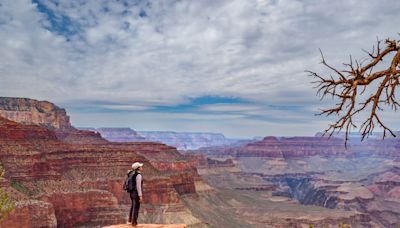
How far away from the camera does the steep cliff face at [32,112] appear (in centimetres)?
17135

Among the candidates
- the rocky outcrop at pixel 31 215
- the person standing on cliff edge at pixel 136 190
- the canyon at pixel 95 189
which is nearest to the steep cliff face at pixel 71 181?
the canyon at pixel 95 189

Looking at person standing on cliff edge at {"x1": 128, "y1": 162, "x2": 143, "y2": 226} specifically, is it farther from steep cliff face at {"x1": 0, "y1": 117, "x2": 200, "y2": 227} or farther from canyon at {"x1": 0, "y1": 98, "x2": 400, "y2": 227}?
steep cliff face at {"x1": 0, "y1": 117, "x2": 200, "y2": 227}

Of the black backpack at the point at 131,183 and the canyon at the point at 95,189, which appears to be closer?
the black backpack at the point at 131,183

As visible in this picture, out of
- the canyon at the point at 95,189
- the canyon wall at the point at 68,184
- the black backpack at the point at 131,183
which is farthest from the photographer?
the canyon at the point at 95,189

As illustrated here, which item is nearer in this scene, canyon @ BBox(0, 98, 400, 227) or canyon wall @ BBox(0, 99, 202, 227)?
canyon wall @ BBox(0, 99, 202, 227)

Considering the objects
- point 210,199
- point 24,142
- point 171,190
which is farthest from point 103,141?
point 24,142

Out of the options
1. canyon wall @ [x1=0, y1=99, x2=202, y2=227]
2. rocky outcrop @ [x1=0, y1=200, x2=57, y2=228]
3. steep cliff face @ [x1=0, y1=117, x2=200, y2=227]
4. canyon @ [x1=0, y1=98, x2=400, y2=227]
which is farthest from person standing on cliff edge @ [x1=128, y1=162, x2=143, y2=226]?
steep cliff face @ [x1=0, y1=117, x2=200, y2=227]

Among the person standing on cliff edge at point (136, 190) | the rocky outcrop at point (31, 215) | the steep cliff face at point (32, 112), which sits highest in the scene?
the steep cliff face at point (32, 112)

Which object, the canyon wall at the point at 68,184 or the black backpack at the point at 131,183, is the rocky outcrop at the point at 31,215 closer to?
the canyon wall at the point at 68,184

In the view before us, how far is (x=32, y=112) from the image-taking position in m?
183

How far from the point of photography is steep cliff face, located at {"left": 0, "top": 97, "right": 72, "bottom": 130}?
171 m

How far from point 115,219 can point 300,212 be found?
3954 inches

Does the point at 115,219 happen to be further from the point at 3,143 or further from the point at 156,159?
the point at 156,159

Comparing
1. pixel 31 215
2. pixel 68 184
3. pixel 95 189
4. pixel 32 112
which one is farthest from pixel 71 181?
pixel 32 112
